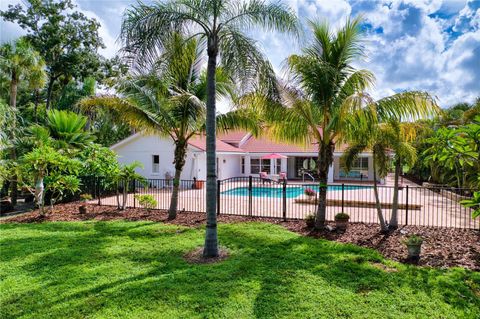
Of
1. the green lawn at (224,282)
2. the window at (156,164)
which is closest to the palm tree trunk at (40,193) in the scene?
the green lawn at (224,282)

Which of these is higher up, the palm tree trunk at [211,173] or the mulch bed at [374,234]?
the palm tree trunk at [211,173]

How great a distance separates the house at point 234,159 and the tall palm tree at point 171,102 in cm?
1039

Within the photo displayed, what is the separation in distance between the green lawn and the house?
14.8 meters

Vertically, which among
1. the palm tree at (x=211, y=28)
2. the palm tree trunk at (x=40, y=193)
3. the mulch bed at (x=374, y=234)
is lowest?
the mulch bed at (x=374, y=234)

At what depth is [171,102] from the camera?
389 inches

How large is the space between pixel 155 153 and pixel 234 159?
759 cm

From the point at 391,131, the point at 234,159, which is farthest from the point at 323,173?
the point at 234,159

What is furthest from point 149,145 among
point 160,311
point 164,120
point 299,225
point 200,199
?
point 160,311

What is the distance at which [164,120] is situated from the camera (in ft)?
34.5

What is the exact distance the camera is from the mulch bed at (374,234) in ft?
22.6

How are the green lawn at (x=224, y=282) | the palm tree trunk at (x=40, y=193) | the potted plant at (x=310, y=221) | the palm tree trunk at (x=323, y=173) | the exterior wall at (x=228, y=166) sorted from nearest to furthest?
the green lawn at (x=224, y=282) → the palm tree trunk at (x=323, y=173) → the potted plant at (x=310, y=221) → the palm tree trunk at (x=40, y=193) → the exterior wall at (x=228, y=166)

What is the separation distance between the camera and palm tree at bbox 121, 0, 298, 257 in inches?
261

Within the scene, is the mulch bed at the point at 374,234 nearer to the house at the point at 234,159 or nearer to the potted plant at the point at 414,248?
the potted plant at the point at 414,248

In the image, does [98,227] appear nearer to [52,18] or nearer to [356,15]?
[356,15]
